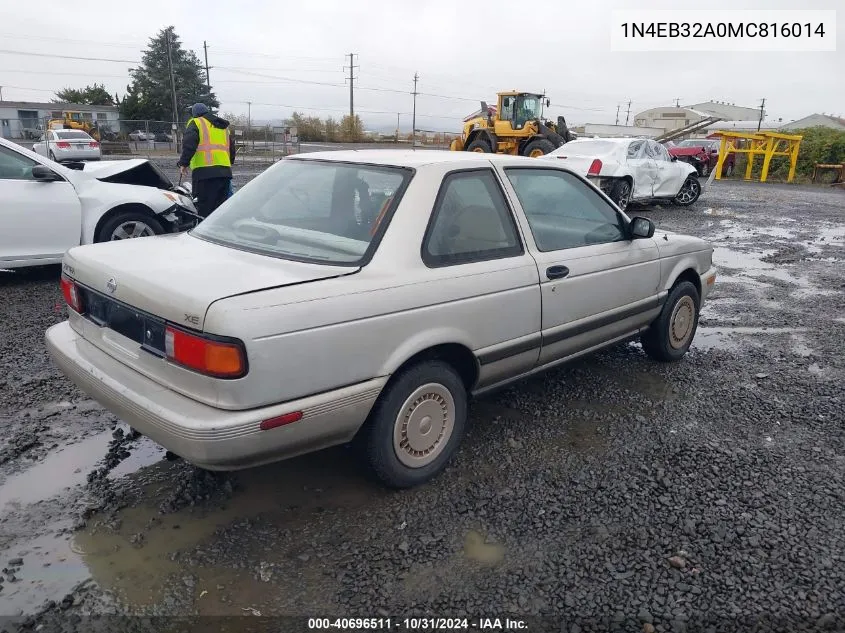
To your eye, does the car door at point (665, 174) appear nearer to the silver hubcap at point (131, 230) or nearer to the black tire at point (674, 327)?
Answer: the black tire at point (674, 327)

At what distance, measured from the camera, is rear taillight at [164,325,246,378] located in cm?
240

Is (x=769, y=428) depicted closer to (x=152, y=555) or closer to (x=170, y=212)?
(x=152, y=555)

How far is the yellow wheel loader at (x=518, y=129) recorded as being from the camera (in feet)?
68.5

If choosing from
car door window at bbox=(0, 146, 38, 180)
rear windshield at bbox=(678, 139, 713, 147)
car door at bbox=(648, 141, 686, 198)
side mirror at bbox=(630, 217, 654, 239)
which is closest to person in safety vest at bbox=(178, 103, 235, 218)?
car door window at bbox=(0, 146, 38, 180)

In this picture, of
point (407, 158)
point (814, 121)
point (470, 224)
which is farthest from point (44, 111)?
point (814, 121)

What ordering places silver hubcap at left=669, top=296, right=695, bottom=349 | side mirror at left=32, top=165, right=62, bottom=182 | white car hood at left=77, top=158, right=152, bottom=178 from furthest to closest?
white car hood at left=77, top=158, right=152, bottom=178
side mirror at left=32, top=165, right=62, bottom=182
silver hubcap at left=669, top=296, right=695, bottom=349

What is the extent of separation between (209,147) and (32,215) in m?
2.23

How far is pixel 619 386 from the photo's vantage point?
4547 mm

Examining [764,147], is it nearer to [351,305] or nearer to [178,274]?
[351,305]

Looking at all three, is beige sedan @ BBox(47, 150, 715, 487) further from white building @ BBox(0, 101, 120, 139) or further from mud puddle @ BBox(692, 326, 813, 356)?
white building @ BBox(0, 101, 120, 139)

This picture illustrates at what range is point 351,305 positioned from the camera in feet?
8.77

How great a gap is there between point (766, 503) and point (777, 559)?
1.49ft

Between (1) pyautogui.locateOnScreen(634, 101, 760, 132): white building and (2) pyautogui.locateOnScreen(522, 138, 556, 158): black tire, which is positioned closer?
(2) pyautogui.locateOnScreen(522, 138, 556, 158): black tire

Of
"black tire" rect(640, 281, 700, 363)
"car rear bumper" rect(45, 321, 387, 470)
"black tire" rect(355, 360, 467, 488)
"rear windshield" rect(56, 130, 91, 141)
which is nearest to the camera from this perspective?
"car rear bumper" rect(45, 321, 387, 470)
